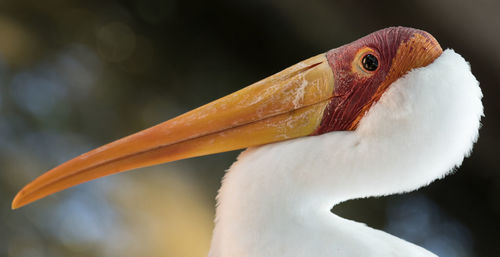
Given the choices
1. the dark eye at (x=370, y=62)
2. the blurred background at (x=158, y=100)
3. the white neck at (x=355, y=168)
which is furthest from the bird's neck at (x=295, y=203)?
the blurred background at (x=158, y=100)

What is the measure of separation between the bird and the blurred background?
165 cm

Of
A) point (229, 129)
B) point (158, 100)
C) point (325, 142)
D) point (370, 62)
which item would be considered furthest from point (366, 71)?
point (158, 100)

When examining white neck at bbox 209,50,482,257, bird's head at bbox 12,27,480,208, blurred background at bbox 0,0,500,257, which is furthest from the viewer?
blurred background at bbox 0,0,500,257

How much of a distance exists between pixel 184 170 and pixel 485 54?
6.26 feet

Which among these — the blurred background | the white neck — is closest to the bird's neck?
the white neck

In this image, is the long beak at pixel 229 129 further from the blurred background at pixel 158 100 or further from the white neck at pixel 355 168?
the blurred background at pixel 158 100

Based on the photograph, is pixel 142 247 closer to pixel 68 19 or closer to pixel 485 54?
pixel 68 19

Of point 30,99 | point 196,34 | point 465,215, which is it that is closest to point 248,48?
point 196,34

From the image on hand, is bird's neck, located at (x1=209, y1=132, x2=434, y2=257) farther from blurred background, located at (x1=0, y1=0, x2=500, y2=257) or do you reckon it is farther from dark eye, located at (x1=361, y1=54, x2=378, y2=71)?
blurred background, located at (x1=0, y1=0, x2=500, y2=257)

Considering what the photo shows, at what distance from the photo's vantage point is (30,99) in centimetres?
315

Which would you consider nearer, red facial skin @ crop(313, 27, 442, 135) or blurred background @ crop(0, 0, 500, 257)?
red facial skin @ crop(313, 27, 442, 135)

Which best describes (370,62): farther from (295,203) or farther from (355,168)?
(295,203)

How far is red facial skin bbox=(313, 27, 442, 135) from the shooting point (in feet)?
4.03

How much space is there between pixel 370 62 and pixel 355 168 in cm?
29
